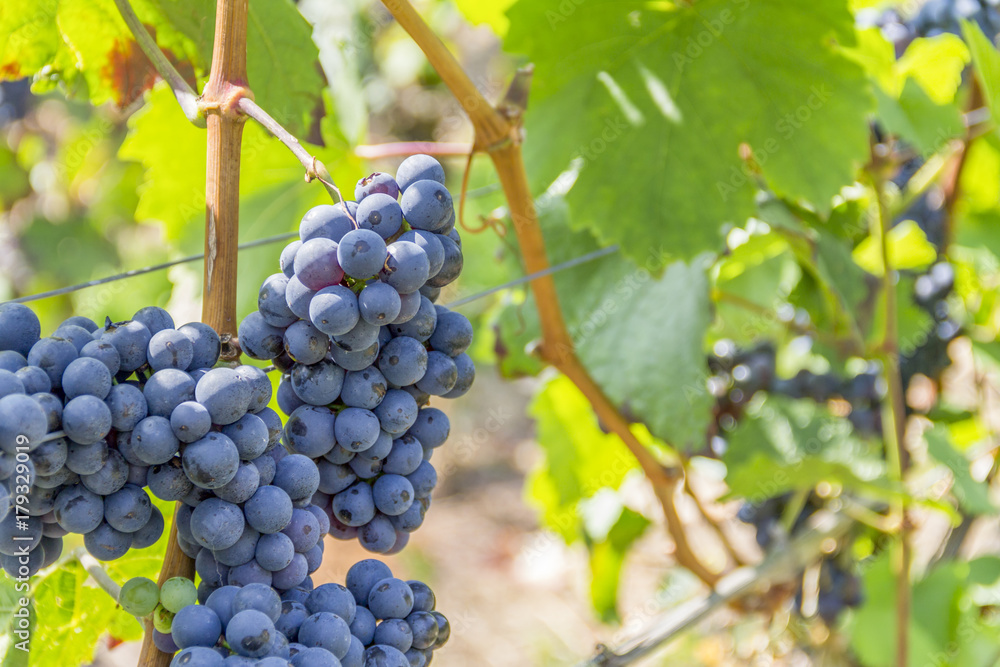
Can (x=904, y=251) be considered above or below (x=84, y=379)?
below

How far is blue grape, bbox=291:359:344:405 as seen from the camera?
1.62ft

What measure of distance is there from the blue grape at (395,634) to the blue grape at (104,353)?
0.71 feet

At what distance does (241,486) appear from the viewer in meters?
0.44

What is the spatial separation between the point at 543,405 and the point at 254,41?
2.47 feet

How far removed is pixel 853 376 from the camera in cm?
140

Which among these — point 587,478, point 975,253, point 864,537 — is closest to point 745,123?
point 587,478

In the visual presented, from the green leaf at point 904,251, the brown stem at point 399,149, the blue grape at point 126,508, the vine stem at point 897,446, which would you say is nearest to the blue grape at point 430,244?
the blue grape at point 126,508

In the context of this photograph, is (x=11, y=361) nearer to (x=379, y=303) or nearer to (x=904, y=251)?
(x=379, y=303)

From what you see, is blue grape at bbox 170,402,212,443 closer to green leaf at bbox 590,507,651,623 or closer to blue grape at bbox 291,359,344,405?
blue grape at bbox 291,359,344,405

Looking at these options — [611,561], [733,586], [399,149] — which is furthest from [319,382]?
[611,561]

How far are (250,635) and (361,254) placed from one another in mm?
208

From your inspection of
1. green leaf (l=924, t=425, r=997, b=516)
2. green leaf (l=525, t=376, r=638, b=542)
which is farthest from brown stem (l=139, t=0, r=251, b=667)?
green leaf (l=924, t=425, r=997, b=516)

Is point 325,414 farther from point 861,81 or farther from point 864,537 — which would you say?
point 864,537

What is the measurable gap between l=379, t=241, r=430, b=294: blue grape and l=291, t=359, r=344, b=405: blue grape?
8 centimetres
